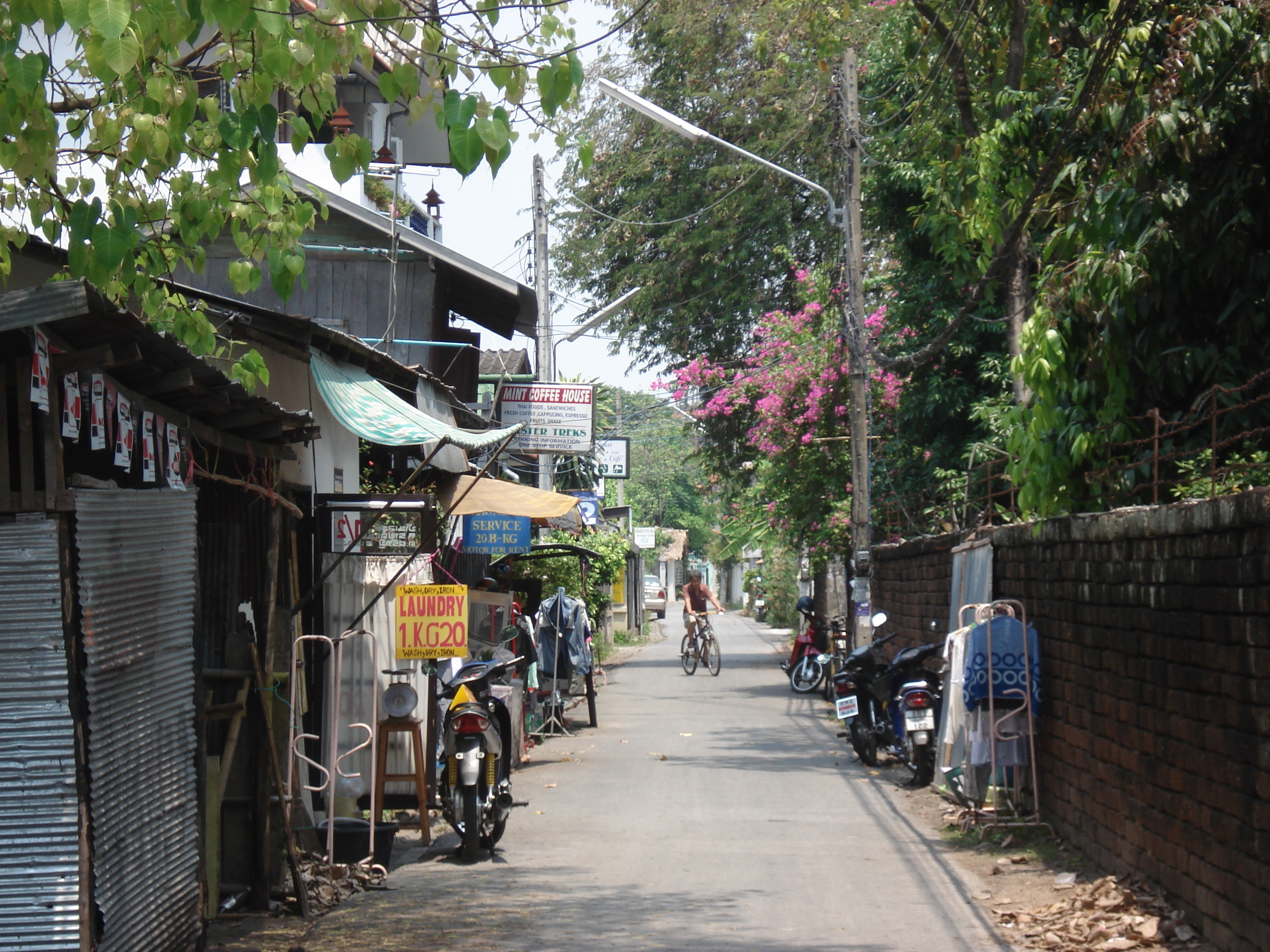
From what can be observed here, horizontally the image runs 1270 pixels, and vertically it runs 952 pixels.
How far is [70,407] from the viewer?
4879 millimetres

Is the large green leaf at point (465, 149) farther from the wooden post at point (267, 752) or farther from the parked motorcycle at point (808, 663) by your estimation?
the parked motorcycle at point (808, 663)

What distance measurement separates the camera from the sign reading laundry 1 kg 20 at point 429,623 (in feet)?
29.2

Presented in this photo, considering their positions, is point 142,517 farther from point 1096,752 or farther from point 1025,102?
point 1025,102

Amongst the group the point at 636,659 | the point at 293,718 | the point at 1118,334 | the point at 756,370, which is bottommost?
the point at 636,659

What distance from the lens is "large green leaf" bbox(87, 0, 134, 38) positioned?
4250mm

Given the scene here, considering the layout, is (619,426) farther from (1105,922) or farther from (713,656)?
(1105,922)

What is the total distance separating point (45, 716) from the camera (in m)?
4.70

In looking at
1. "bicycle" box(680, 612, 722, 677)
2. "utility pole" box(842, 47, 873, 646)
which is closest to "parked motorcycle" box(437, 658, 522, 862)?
"utility pole" box(842, 47, 873, 646)

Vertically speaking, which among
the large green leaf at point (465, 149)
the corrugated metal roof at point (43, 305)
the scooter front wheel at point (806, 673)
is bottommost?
the scooter front wheel at point (806, 673)

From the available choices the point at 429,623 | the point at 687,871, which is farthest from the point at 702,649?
the point at 687,871

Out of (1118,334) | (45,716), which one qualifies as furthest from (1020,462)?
(45,716)

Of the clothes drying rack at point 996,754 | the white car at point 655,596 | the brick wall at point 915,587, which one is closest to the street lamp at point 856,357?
the brick wall at point 915,587

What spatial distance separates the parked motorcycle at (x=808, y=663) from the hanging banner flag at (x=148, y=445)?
1599 cm

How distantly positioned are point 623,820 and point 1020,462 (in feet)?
13.6
